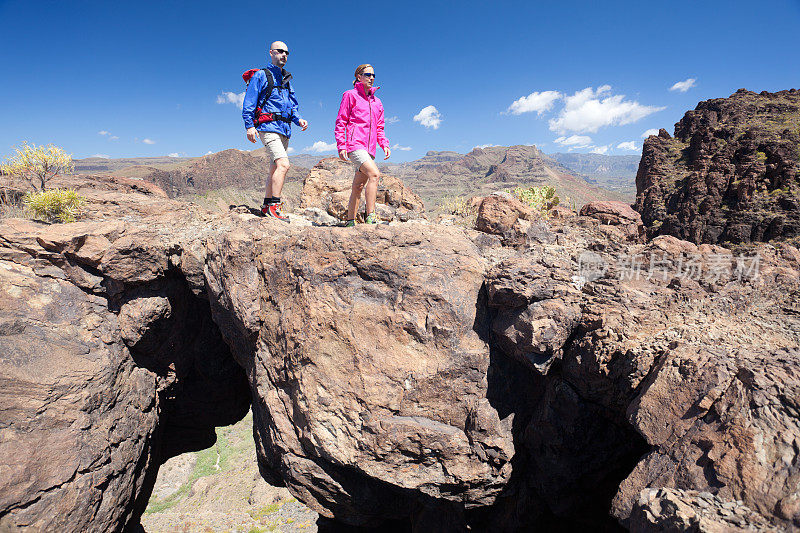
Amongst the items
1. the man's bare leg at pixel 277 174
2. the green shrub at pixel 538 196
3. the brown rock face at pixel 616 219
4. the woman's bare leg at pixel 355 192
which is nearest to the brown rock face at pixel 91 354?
the man's bare leg at pixel 277 174

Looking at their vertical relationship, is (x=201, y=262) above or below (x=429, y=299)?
above

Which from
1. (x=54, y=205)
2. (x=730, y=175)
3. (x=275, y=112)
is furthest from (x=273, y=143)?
(x=730, y=175)

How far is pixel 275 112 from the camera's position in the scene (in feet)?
18.0

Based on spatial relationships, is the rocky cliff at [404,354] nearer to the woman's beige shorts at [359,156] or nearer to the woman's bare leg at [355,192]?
the woman's bare leg at [355,192]

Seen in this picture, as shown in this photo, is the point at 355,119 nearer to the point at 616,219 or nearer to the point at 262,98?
the point at 262,98

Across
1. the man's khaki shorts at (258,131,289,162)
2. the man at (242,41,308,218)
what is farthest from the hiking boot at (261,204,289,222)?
the man's khaki shorts at (258,131,289,162)

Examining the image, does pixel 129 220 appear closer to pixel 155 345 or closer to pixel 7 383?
pixel 155 345

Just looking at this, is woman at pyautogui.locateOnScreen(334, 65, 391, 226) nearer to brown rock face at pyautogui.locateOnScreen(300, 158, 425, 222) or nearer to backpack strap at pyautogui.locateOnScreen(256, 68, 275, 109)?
backpack strap at pyautogui.locateOnScreen(256, 68, 275, 109)

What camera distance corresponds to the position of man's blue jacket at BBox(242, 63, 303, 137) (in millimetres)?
5277

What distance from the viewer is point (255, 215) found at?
21.1 ft

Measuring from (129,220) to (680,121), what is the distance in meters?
57.9

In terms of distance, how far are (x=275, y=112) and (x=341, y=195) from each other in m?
2.35

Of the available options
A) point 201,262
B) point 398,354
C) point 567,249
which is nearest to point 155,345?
point 201,262

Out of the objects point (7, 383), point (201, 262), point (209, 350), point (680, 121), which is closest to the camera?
point (7, 383)
